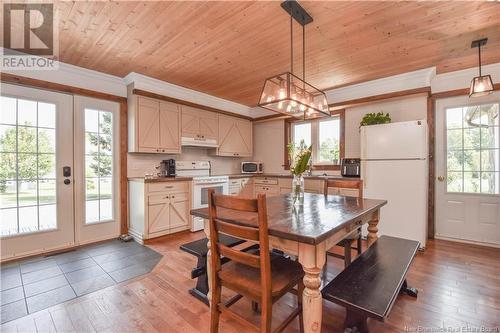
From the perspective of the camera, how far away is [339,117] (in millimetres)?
4445

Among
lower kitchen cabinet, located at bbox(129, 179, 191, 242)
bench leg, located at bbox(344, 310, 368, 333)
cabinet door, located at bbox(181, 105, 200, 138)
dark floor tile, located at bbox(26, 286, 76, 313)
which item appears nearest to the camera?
bench leg, located at bbox(344, 310, 368, 333)

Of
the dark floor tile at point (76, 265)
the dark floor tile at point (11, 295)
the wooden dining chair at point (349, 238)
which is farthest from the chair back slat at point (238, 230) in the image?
the dark floor tile at point (76, 265)

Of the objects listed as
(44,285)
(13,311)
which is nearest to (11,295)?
(44,285)

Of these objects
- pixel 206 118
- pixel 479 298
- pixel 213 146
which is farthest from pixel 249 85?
→ pixel 479 298

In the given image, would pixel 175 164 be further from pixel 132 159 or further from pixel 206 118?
pixel 206 118

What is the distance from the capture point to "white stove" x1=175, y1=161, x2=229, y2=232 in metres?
4.00

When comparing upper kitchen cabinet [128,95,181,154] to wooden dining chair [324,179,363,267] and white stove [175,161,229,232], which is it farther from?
wooden dining chair [324,179,363,267]

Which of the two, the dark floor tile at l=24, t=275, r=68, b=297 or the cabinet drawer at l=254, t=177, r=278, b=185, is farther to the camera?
the cabinet drawer at l=254, t=177, r=278, b=185

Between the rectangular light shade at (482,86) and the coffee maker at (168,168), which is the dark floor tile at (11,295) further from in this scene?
the rectangular light shade at (482,86)

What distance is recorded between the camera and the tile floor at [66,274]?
2029 millimetres

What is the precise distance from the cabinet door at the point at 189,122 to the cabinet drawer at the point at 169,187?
3.01 ft

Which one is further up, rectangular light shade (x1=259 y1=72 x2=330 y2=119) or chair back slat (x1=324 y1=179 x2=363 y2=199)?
rectangular light shade (x1=259 y1=72 x2=330 y2=119)

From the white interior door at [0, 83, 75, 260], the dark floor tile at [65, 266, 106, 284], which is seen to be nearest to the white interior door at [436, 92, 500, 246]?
the dark floor tile at [65, 266, 106, 284]

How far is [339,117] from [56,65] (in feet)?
14.6
